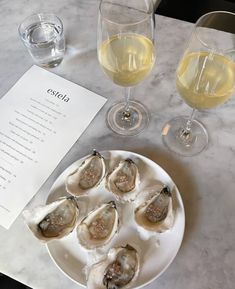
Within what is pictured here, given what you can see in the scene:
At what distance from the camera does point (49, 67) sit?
693 millimetres

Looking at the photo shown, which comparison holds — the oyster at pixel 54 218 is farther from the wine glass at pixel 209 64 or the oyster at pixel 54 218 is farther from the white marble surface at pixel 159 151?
the wine glass at pixel 209 64

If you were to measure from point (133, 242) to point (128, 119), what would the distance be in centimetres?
24

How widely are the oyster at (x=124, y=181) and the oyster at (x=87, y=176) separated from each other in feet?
0.07

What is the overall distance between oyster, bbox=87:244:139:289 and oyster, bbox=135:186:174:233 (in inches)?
1.7

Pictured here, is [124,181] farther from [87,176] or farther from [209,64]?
[209,64]

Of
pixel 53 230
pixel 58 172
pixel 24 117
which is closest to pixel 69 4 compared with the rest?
pixel 24 117

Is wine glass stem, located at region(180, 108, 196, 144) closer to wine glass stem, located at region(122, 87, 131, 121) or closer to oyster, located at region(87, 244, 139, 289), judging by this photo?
wine glass stem, located at region(122, 87, 131, 121)

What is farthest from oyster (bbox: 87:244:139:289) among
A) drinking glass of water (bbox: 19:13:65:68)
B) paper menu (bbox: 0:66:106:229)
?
drinking glass of water (bbox: 19:13:65:68)

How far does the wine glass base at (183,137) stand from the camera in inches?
23.2

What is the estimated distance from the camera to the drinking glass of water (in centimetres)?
67

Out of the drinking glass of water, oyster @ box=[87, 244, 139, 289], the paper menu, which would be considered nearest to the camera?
oyster @ box=[87, 244, 139, 289]

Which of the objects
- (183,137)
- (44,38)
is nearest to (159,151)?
(183,137)

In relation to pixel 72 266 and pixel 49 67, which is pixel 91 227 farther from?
pixel 49 67

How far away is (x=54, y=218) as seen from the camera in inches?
19.5
